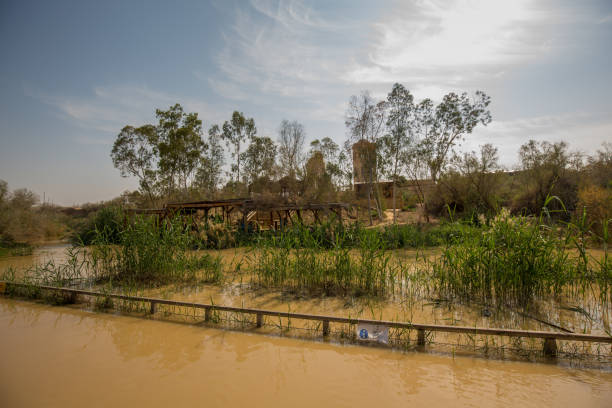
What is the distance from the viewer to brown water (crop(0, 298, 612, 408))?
2.90 meters

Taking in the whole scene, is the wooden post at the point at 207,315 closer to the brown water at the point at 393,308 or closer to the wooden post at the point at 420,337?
the brown water at the point at 393,308

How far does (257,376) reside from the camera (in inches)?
131

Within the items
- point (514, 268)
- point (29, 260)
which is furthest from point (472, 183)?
point (29, 260)

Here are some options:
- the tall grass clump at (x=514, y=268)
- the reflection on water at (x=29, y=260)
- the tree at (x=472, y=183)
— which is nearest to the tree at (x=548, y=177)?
the tree at (x=472, y=183)

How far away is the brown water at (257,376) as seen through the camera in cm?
290

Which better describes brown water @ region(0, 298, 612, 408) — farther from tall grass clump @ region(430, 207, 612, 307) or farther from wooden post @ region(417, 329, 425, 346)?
tall grass clump @ region(430, 207, 612, 307)

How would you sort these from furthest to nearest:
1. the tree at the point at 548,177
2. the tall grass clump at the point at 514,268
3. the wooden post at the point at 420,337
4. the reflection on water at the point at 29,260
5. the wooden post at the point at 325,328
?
1. the tree at the point at 548,177
2. the reflection on water at the point at 29,260
3. the tall grass clump at the point at 514,268
4. the wooden post at the point at 325,328
5. the wooden post at the point at 420,337

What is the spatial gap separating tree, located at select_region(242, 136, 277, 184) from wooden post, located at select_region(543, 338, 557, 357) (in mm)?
25701

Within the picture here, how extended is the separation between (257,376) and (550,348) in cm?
321

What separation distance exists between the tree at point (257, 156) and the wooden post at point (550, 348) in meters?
25.7

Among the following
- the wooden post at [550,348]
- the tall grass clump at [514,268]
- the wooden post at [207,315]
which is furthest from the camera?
the wooden post at [207,315]

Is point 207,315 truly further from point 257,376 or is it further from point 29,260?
point 29,260

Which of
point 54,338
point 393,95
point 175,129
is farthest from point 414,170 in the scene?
point 54,338

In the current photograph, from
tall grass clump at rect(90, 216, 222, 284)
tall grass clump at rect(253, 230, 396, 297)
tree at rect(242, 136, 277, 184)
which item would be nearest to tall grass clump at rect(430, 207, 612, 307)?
tall grass clump at rect(253, 230, 396, 297)
